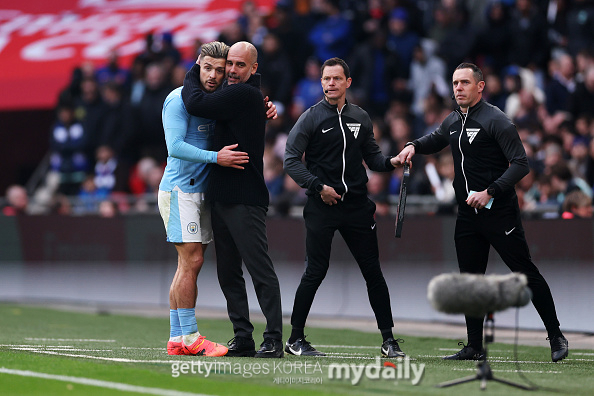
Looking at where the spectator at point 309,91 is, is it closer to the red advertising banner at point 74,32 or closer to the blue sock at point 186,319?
the red advertising banner at point 74,32

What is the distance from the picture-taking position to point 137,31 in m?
23.0

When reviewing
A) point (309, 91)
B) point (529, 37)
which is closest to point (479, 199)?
point (529, 37)

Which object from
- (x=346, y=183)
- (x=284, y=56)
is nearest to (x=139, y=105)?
(x=284, y=56)

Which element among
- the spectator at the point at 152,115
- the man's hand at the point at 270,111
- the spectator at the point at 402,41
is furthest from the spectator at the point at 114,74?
the man's hand at the point at 270,111

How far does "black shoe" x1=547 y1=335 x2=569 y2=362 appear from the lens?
28.4 feet

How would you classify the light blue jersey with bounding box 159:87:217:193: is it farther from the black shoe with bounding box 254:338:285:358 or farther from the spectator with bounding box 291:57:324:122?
the spectator with bounding box 291:57:324:122

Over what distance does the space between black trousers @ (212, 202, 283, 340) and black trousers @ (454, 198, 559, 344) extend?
1.67 meters

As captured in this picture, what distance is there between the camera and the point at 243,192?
837 cm

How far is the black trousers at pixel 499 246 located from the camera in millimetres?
8695

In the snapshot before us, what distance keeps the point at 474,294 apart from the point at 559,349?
2.48m

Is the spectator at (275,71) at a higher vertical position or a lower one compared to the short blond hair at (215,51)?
higher

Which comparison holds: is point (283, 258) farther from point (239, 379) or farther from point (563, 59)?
point (239, 379)

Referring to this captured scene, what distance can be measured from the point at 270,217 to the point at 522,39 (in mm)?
4799

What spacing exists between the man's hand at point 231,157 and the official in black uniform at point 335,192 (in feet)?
2.21
